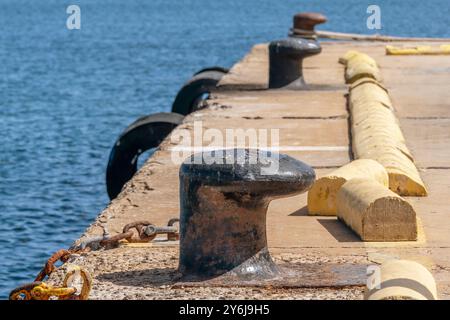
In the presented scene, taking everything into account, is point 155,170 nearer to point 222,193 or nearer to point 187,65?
point 222,193

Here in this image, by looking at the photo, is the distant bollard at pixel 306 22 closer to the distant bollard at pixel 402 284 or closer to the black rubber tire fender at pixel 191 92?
the black rubber tire fender at pixel 191 92

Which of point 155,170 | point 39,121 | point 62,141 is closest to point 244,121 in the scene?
point 155,170

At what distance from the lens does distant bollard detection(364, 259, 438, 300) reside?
16.2 feet

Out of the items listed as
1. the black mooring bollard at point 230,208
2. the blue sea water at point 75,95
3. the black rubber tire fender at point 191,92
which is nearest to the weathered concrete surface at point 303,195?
the black mooring bollard at point 230,208

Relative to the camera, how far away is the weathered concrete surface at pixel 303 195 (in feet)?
19.8

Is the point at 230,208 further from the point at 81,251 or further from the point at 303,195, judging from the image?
the point at 303,195

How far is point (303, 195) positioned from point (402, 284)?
3.18 meters

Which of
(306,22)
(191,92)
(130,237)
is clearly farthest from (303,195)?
(306,22)

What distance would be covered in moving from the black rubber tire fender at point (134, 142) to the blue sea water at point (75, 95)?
163 cm

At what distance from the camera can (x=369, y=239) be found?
22.4 ft

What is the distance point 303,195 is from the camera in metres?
8.27

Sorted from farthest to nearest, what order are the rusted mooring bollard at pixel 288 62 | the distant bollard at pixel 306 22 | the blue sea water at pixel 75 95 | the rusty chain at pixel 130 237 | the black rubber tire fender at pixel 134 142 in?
the distant bollard at pixel 306 22 → the blue sea water at pixel 75 95 → the rusted mooring bollard at pixel 288 62 → the black rubber tire fender at pixel 134 142 → the rusty chain at pixel 130 237

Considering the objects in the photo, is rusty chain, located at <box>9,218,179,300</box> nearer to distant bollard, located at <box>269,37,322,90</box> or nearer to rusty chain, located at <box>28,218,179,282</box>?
rusty chain, located at <box>28,218,179,282</box>
